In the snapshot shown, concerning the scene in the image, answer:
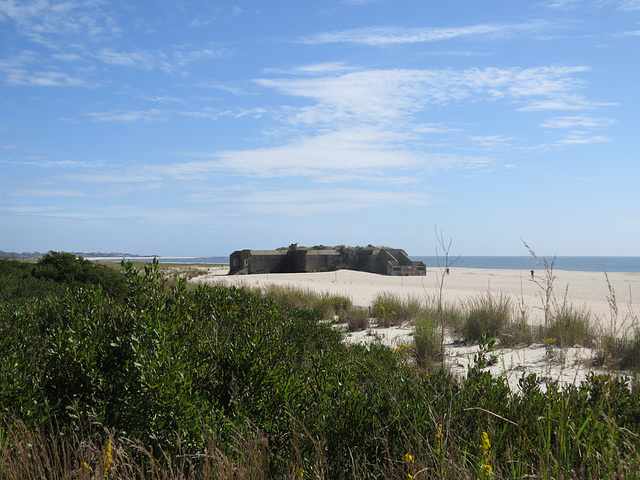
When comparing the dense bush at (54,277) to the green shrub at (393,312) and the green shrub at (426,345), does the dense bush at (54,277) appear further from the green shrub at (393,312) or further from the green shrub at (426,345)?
the green shrub at (426,345)

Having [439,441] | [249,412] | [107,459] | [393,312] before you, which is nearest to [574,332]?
[393,312]

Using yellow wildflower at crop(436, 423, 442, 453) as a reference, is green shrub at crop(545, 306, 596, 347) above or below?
below

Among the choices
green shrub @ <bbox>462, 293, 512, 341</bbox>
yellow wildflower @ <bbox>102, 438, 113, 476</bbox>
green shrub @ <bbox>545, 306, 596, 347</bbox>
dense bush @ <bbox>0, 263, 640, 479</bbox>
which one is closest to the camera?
yellow wildflower @ <bbox>102, 438, 113, 476</bbox>

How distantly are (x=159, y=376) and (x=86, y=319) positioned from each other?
1569mm

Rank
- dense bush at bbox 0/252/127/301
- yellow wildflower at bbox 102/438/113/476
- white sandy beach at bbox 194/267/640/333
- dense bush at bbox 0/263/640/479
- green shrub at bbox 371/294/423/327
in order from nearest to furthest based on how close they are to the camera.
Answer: yellow wildflower at bbox 102/438/113/476
dense bush at bbox 0/263/640/479
dense bush at bbox 0/252/127/301
green shrub at bbox 371/294/423/327
white sandy beach at bbox 194/267/640/333

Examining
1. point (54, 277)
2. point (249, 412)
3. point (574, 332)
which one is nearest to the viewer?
point (249, 412)

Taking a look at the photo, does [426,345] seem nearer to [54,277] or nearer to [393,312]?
[393,312]

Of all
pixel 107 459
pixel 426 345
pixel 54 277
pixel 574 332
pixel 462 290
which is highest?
pixel 54 277

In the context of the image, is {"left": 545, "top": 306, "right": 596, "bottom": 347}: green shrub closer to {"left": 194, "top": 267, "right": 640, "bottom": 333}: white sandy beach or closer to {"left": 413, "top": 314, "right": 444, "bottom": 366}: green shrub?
{"left": 194, "top": 267, "right": 640, "bottom": 333}: white sandy beach

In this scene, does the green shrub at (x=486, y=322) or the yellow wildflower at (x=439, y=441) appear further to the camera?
the green shrub at (x=486, y=322)

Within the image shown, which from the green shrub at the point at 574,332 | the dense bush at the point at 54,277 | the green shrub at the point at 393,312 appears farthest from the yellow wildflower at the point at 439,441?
the dense bush at the point at 54,277

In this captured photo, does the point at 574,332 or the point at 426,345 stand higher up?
the point at 574,332

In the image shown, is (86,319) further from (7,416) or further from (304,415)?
(304,415)

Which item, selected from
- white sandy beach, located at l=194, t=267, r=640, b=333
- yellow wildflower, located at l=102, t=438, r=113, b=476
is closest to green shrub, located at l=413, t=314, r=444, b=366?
white sandy beach, located at l=194, t=267, r=640, b=333
